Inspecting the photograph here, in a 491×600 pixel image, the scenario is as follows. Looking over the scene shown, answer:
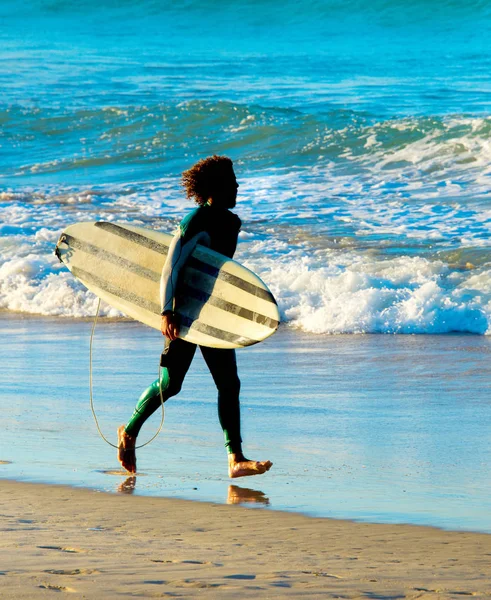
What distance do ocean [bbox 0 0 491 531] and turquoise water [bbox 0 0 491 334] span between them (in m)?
0.05

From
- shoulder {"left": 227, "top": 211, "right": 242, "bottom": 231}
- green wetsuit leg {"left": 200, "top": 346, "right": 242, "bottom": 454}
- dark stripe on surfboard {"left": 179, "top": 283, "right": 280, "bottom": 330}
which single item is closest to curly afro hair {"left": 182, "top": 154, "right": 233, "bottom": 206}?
shoulder {"left": 227, "top": 211, "right": 242, "bottom": 231}

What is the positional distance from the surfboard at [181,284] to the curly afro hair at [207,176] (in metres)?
0.24

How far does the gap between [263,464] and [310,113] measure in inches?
597

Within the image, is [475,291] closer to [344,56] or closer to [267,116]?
[267,116]

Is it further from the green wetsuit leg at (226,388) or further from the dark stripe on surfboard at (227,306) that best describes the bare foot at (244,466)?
the dark stripe on surfboard at (227,306)

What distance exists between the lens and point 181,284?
4.46 m

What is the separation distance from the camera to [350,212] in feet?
40.9

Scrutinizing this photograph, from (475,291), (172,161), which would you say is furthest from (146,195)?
(475,291)

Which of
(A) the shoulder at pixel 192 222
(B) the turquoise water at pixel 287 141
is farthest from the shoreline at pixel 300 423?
(B) the turquoise water at pixel 287 141

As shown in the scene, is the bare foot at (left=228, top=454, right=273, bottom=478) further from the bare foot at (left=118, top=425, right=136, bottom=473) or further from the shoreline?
the bare foot at (left=118, top=425, right=136, bottom=473)

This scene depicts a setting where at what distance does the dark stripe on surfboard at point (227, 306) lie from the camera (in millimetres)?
4402

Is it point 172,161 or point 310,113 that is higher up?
point 310,113

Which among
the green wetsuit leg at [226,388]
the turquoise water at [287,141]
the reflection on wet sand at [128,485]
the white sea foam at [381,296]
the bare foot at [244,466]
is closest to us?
the reflection on wet sand at [128,485]

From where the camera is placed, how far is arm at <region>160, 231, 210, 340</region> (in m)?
4.16
